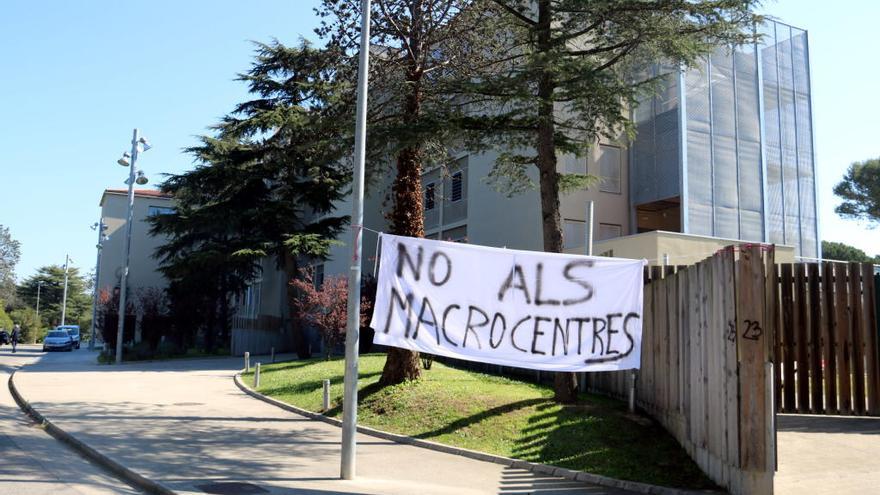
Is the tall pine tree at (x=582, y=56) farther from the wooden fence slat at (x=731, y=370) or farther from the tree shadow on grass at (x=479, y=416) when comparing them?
the wooden fence slat at (x=731, y=370)

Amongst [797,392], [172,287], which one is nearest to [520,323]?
[797,392]

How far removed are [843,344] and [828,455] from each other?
2.36 meters

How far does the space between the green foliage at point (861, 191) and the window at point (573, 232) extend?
69.0 ft

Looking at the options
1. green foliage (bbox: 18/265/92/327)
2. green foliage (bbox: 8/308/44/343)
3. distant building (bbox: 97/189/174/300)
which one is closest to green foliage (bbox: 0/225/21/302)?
green foliage (bbox: 18/265/92/327)

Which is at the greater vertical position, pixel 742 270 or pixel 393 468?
pixel 742 270

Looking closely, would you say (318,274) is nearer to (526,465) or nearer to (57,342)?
(57,342)

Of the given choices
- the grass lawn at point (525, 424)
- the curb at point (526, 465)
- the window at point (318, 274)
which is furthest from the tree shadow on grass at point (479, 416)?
the window at point (318, 274)

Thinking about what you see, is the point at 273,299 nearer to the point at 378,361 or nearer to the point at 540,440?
the point at 378,361

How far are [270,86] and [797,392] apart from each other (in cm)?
2686

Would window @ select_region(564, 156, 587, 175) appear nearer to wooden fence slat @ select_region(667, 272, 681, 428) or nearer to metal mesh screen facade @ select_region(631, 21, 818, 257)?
metal mesh screen facade @ select_region(631, 21, 818, 257)

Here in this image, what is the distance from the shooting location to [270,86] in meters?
31.9

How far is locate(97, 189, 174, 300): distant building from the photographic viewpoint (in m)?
55.0

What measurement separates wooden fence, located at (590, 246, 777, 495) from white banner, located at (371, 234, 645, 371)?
2.65 feet

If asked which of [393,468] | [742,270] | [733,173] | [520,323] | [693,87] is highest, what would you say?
[693,87]
